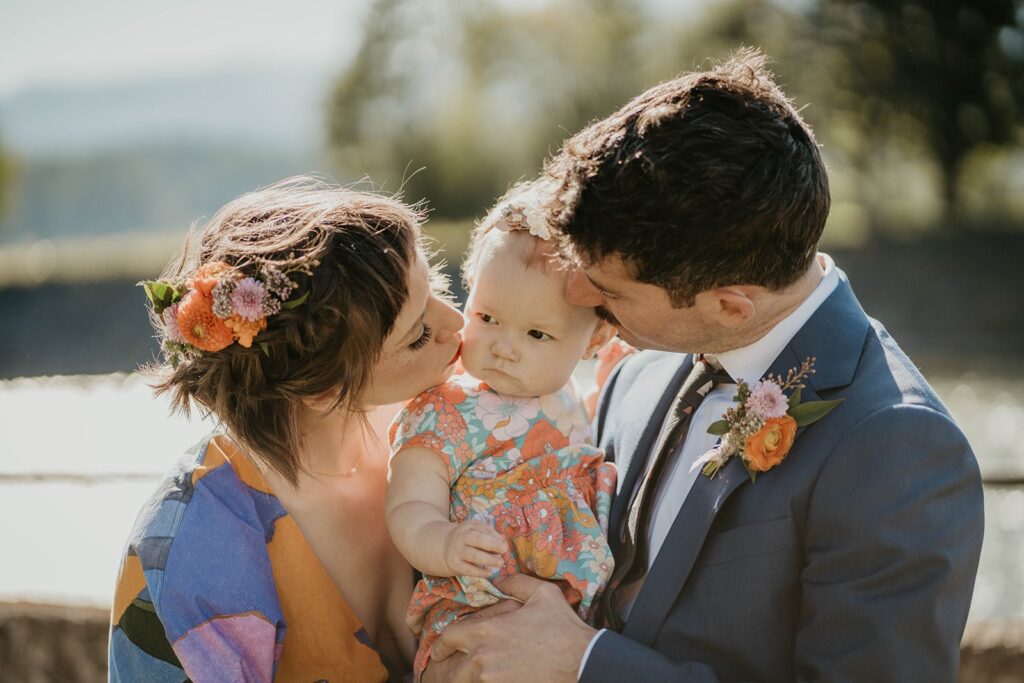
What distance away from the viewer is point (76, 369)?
34.1 feet

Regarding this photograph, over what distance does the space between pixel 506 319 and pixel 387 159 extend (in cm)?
2069

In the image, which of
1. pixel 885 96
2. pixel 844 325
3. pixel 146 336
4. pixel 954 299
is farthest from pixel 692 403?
pixel 885 96

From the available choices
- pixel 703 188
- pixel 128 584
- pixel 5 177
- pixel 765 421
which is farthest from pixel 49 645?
pixel 5 177

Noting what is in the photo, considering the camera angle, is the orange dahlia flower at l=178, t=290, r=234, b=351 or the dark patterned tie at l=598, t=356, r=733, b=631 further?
the dark patterned tie at l=598, t=356, r=733, b=631

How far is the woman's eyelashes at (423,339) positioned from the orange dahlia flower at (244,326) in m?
0.40

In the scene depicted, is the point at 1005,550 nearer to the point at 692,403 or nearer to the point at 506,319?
the point at 692,403

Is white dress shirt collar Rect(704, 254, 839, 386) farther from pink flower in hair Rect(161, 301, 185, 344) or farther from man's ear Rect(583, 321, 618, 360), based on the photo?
pink flower in hair Rect(161, 301, 185, 344)

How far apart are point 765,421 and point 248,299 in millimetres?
1148

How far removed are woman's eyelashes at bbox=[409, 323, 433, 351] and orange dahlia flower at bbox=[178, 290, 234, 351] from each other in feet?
1.44

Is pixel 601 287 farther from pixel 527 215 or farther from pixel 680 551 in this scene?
pixel 680 551

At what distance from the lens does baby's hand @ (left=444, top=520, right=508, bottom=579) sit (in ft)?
7.09

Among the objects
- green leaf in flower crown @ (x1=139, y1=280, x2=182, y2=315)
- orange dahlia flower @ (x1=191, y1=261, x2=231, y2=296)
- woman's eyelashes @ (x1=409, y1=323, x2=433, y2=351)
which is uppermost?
orange dahlia flower @ (x1=191, y1=261, x2=231, y2=296)

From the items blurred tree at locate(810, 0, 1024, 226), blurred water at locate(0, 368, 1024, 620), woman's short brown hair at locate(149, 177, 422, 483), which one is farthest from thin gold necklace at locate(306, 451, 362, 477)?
blurred tree at locate(810, 0, 1024, 226)

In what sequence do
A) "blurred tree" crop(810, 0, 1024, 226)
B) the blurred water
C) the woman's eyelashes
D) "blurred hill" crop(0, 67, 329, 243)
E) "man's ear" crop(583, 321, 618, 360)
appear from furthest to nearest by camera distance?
"blurred hill" crop(0, 67, 329, 243) → "blurred tree" crop(810, 0, 1024, 226) → the blurred water → "man's ear" crop(583, 321, 618, 360) → the woman's eyelashes
